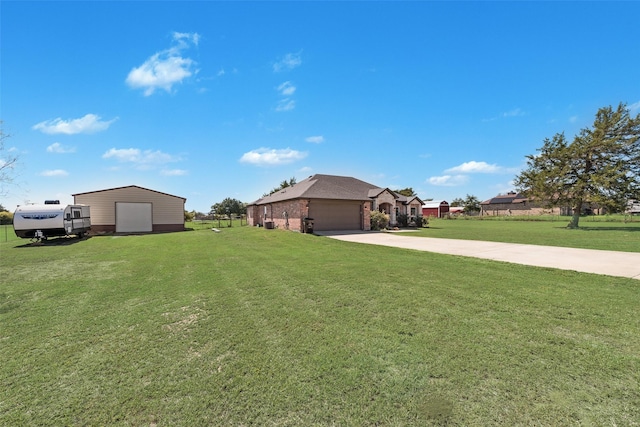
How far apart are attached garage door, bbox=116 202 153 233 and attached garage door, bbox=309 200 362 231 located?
49.2 feet

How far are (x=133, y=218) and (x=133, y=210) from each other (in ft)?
2.23

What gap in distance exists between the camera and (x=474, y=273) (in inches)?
281

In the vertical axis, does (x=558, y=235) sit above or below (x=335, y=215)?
below

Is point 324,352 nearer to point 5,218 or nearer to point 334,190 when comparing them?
point 334,190

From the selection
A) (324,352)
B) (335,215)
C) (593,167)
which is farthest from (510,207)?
(324,352)

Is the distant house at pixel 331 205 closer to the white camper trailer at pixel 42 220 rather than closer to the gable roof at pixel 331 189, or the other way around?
the gable roof at pixel 331 189

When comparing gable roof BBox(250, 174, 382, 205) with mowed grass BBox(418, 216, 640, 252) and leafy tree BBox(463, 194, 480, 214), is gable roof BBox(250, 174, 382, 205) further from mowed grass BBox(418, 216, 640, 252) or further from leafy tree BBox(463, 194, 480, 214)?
leafy tree BBox(463, 194, 480, 214)

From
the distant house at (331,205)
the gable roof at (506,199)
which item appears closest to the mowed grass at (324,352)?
the distant house at (331,205)

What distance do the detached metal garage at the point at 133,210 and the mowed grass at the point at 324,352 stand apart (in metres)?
20.3

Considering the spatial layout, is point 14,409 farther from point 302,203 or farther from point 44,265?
point 302,203

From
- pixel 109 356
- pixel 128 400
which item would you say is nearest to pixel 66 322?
pixel 109 356

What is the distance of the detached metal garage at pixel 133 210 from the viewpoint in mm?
23516

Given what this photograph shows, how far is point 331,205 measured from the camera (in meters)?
21.9

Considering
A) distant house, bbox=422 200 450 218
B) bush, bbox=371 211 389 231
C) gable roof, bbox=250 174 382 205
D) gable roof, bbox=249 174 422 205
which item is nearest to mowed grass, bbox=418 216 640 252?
bush, bbox=371 211 389 231
